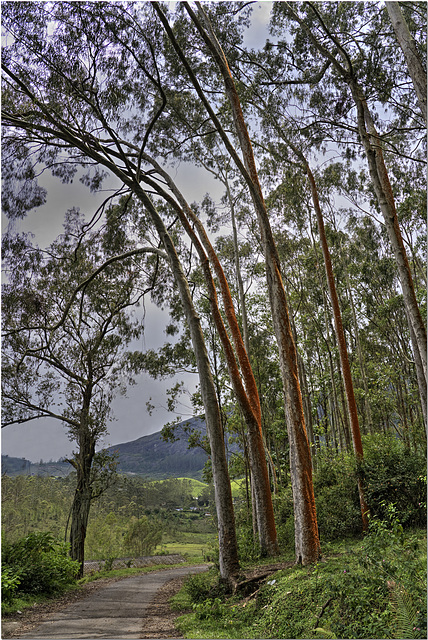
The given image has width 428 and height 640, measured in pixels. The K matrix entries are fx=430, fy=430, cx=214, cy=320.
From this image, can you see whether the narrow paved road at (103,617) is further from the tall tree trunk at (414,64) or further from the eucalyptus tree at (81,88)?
the tall tree trunk at (414,64)

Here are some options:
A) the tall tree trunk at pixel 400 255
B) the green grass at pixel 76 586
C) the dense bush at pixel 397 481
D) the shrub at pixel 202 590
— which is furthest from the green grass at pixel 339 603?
the green grass at pixel 76 586

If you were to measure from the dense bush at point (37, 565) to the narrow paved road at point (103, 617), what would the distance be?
77 centimetres

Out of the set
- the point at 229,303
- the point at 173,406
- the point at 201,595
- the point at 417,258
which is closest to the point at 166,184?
the point at 229,303

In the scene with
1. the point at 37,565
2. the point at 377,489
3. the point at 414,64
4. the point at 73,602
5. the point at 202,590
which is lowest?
the point at 73,602

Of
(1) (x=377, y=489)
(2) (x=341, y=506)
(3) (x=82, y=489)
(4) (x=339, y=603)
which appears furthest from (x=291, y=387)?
(3) (x=82, y=489)

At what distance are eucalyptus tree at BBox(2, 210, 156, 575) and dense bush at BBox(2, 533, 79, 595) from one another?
6.93 feet

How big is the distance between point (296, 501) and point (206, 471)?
11306 millimetres

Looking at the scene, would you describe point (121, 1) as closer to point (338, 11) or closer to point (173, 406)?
point (338, 11)

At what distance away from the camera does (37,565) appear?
26.2ft

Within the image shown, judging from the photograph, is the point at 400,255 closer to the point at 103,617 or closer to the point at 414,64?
the point at 414,64

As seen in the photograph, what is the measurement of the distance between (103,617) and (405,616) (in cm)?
476

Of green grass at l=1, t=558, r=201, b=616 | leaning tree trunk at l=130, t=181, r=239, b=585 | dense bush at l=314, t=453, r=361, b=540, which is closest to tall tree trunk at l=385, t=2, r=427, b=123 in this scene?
leaning tree trunk at l=130, t=181, r=239, b=585

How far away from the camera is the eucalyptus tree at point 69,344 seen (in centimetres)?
1122

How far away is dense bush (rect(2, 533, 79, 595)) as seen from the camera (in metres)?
7.55
